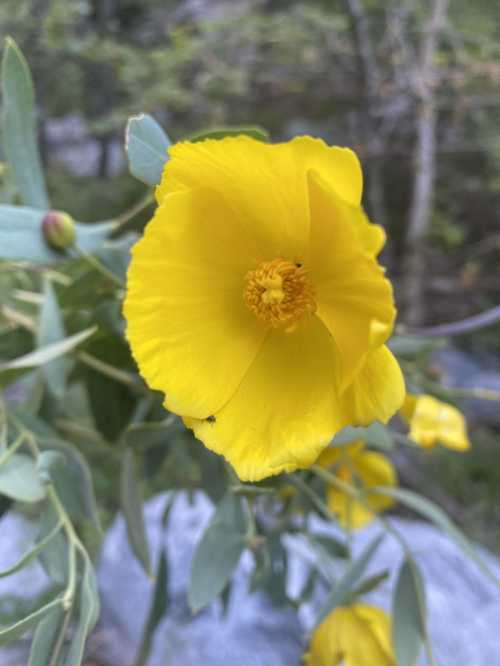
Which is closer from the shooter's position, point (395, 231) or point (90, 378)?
point (90, 378)

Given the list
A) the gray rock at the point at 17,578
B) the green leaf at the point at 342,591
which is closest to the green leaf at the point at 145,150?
the green leaf at the point at 342,591

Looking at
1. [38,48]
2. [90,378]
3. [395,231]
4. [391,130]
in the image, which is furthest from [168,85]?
[90,378]

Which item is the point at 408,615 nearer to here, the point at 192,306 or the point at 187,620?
the point at 192,306

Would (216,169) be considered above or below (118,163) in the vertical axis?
above

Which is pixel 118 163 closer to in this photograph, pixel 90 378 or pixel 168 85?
pixel 168 85

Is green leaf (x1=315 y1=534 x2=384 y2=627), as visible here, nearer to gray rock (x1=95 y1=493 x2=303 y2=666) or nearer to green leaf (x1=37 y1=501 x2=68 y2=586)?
green leaf (x1=37 y1=501 x2=68 y2=586)

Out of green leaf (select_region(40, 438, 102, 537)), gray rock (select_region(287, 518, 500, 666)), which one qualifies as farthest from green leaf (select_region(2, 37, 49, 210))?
gray rock (select_region(287, 518, 500, 666))
